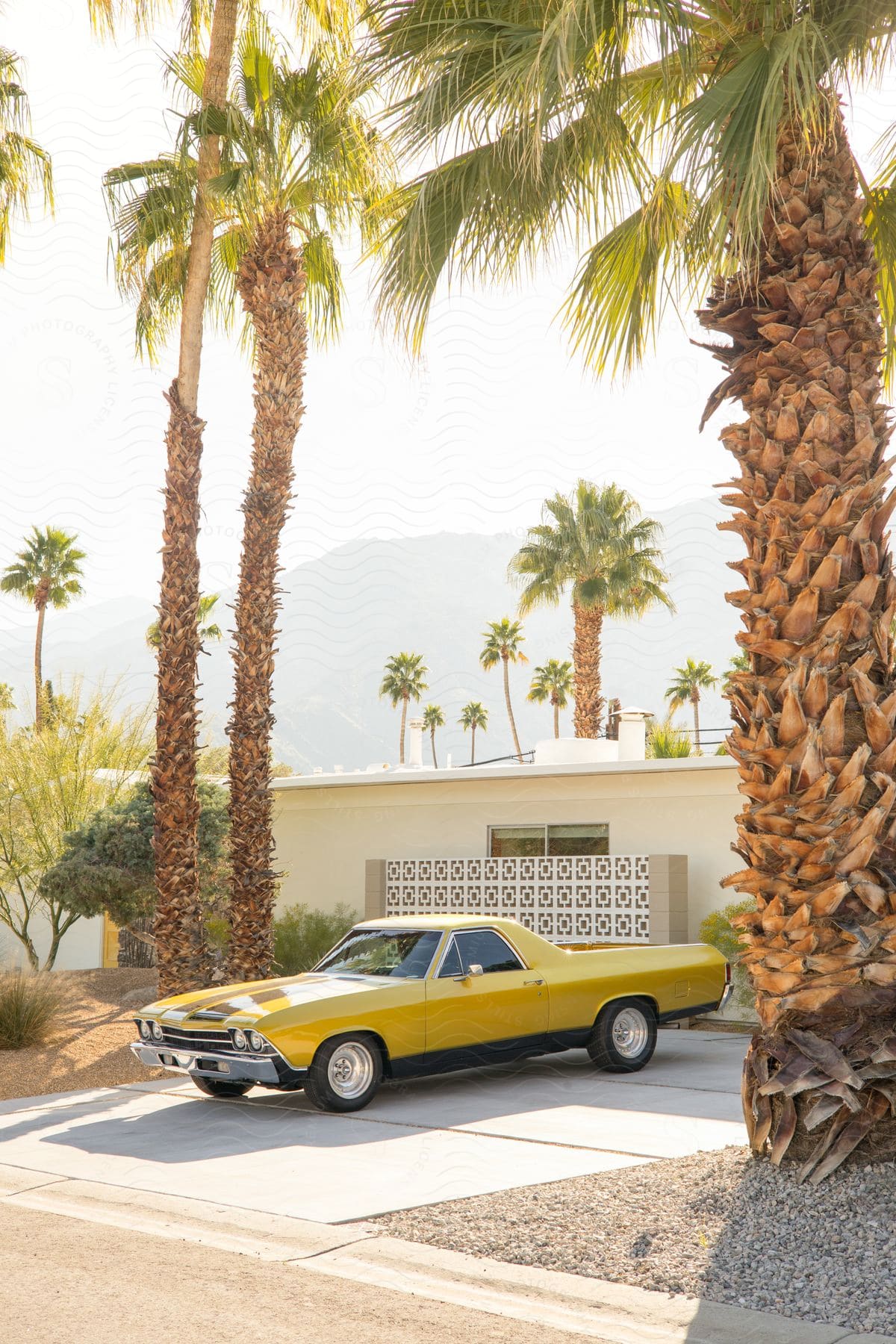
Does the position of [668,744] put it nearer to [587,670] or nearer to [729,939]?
[729,939]

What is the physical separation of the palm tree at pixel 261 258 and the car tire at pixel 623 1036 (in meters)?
4.73

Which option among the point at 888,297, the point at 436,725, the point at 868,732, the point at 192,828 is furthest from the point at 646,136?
the point at 436,725

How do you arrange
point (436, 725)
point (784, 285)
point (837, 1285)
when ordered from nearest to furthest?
point (837, 1285)
point (784, 285)
point (436, 725)

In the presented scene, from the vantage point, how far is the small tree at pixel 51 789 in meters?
19.5

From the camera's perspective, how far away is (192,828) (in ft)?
44.0

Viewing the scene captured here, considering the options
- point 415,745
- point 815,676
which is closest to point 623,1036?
point 815,676

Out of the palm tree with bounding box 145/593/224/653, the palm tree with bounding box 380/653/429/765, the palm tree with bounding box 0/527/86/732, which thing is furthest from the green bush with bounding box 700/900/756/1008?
the palm tree with bounding box 380/653/429/765

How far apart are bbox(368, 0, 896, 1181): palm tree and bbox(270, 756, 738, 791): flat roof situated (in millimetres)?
8045

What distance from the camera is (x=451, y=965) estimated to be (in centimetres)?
980

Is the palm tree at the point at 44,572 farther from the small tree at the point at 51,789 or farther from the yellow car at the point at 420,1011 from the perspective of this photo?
the yellow car at the point at 420,1011

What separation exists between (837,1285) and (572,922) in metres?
11.2

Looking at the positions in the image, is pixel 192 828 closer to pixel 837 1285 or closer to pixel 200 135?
pixel 200 135

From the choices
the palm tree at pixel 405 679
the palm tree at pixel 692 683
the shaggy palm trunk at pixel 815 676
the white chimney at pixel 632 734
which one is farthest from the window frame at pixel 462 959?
the palm tree at pixel 405 679

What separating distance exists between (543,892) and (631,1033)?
A: 5.34 metres
